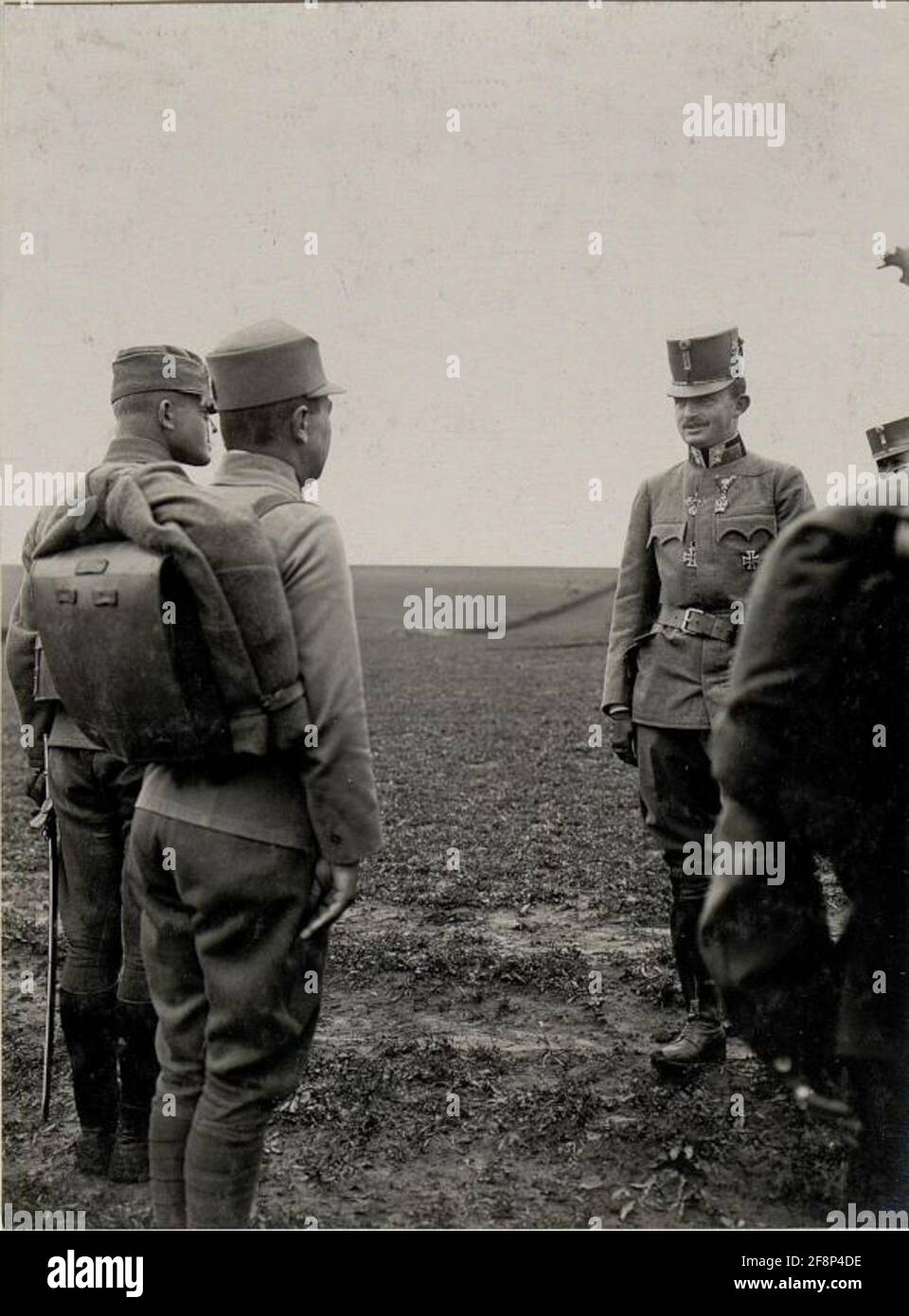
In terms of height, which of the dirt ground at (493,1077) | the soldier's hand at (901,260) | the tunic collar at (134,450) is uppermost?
the soldier's hand at (901,260)

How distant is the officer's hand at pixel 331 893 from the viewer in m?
2.82

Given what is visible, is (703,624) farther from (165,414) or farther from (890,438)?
(165,414)

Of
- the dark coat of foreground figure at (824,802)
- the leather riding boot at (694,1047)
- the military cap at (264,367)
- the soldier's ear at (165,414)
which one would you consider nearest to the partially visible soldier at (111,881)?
the soldier's ear at (165,414)

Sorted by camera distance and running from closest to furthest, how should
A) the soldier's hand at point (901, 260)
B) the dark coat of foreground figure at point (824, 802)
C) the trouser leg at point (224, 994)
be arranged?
1. the dark coat of foreground figure at point (824, 802)
2. the trouser leg at point (224, 994)
3. the soldier's hand at point (901, 260)

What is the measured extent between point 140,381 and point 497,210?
52.9 inches

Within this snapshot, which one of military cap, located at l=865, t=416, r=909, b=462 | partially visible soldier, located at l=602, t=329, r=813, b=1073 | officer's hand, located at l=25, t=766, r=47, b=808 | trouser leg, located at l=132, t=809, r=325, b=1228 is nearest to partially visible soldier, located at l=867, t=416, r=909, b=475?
military cap, located at l=865, t=416, r=909, b=462

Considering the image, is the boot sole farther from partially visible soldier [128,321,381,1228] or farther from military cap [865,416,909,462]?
military cap [865,416,909,462]

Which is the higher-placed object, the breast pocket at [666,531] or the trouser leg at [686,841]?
the breast pocket at [666,531]

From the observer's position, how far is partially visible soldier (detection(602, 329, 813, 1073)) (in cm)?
412

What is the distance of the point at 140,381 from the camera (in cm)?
354

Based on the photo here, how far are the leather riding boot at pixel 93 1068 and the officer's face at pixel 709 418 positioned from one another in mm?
2517

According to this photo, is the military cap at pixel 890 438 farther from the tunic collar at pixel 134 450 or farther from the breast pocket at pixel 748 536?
the tunic collar at pixel 134 450

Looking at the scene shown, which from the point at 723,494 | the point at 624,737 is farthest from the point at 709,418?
the point at 624,737

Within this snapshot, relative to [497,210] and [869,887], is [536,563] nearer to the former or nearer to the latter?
[497,210]
